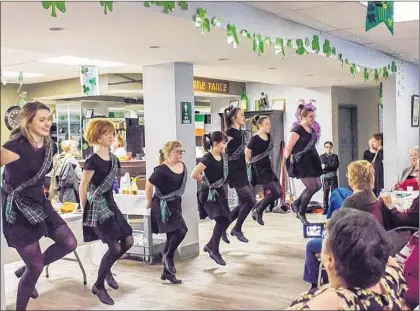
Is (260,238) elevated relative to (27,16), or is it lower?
lower

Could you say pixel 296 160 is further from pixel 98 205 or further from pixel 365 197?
pixel 98 205

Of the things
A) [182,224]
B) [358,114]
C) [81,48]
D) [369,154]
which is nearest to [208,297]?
[182,224]

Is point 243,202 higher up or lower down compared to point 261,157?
lower down

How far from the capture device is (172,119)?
4.57 m

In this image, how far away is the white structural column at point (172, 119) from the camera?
4566mm

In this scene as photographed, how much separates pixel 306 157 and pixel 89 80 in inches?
94.5

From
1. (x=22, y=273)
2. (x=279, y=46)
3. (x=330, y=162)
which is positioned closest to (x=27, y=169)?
(x=22, y=273)

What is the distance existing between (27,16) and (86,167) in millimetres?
955

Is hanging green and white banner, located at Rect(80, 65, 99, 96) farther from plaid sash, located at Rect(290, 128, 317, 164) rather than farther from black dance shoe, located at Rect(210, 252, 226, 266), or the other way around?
black dance shoe, located at Rect(210, 252, 226, 266)

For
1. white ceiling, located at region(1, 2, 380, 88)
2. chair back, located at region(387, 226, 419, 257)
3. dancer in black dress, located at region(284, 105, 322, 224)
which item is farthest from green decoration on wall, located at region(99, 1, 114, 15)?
dancer in black dress, located at region(284, 105, 322, 224)

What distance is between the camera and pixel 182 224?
3881 millimetres

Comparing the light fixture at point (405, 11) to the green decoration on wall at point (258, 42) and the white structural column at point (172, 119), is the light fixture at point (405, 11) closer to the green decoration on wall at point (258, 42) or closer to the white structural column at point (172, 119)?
the green decoration on wall at point (258, 42)

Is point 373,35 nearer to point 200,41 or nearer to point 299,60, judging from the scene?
point 299,60

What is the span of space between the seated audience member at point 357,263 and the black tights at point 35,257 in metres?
1.19
